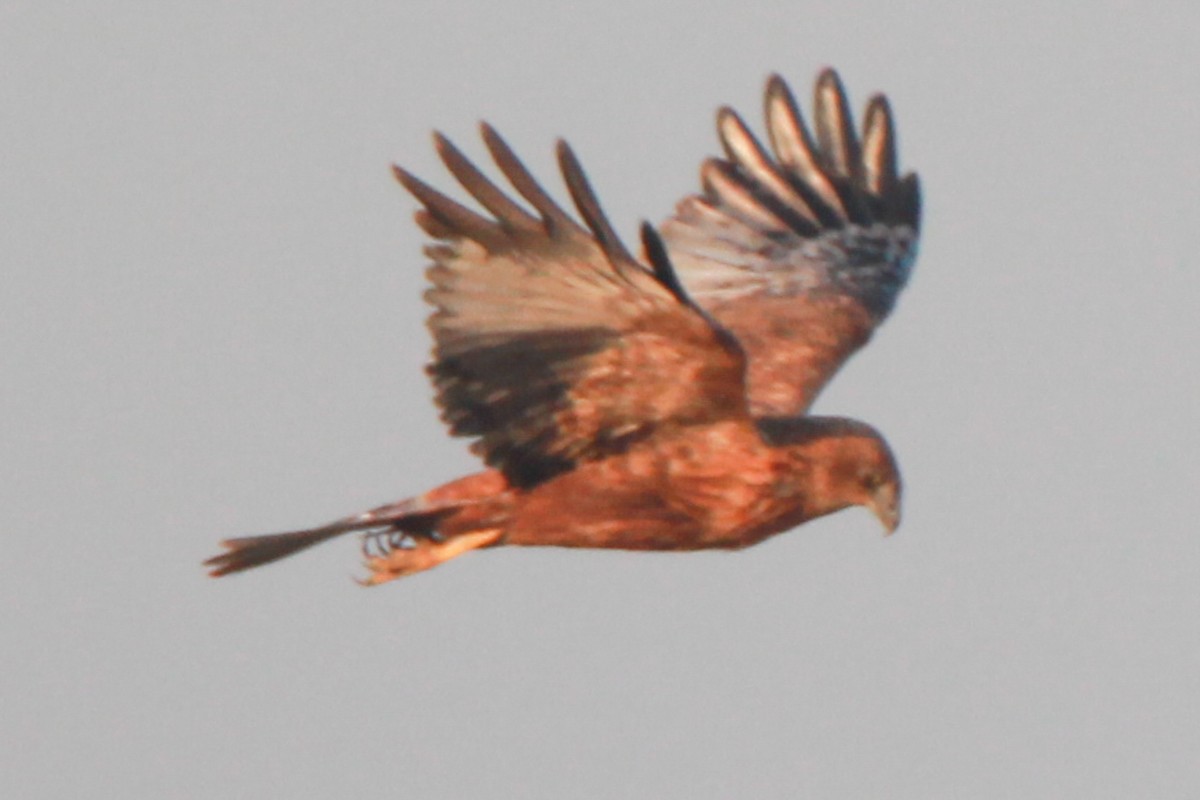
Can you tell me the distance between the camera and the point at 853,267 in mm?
11469

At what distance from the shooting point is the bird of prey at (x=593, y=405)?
26.0 feet

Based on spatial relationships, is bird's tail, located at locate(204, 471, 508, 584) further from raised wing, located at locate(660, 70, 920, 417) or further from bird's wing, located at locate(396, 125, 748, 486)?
raised wing, located at locate(660, 70, 920, 417)

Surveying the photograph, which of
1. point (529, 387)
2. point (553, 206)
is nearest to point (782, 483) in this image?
point (529, 387)

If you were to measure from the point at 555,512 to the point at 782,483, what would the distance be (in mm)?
754

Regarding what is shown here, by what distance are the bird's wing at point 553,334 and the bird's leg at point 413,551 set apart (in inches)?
12.8

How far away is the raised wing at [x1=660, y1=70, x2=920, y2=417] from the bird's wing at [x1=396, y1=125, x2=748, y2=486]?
264 cm

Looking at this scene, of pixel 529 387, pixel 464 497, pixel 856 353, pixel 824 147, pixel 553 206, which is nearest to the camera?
pixel 553 206

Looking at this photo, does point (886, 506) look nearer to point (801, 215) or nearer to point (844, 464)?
point (844, 464)

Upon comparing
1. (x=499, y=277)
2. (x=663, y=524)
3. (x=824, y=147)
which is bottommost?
(x=663, y=524)

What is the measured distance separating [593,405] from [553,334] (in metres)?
0.42

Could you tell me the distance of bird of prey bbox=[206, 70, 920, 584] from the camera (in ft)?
26.0

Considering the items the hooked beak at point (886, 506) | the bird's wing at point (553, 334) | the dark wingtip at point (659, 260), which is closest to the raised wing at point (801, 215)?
the hooked beak at point (886, 506)

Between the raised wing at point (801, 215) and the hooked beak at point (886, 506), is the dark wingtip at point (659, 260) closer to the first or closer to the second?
the hooked beak at point (886, 506)

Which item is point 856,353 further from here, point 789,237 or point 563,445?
point 563,445
